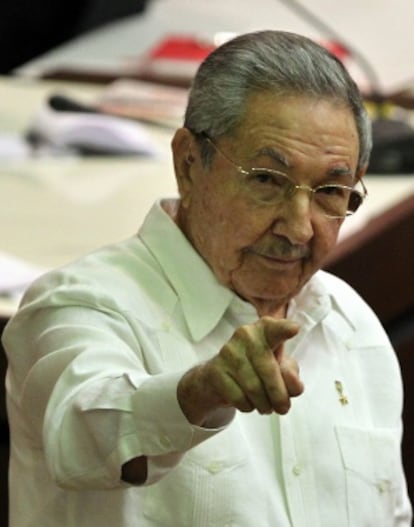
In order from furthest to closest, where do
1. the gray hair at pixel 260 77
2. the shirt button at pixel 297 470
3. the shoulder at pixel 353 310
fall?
1. the shoulder at pixel 353 310
2. the shirt button at pixel 297 470
3. the gray hair at pixel 260 77

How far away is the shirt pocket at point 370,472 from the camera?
5.47ft

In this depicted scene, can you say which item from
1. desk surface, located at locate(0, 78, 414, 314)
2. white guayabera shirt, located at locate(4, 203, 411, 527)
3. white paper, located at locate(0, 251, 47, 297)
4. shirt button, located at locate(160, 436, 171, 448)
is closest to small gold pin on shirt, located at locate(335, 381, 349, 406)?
white guayabera shirt, located at locate(4, 203, 411, 527)

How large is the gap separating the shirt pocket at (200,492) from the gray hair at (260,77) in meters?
0.29

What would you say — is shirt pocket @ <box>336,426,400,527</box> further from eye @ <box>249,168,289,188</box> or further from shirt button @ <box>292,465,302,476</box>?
eye @ <box>249,168,289,188</box>

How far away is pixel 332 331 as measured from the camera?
1728mm

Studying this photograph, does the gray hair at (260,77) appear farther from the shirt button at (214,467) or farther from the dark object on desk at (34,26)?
the dark object on desk at (34,26)

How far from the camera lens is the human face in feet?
4.98

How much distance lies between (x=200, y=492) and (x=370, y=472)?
22cm

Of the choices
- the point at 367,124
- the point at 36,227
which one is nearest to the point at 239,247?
the point at 367,124

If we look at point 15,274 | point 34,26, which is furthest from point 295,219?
point 34,26

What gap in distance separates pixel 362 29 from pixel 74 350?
255cm

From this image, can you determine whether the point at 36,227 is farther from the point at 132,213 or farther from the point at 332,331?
the point at 332,331

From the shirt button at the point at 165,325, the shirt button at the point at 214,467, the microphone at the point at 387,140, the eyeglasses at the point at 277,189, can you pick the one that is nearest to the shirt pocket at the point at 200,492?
the shirt button at the point at 214,467

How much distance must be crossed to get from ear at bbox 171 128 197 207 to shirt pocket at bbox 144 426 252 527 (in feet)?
0.80
